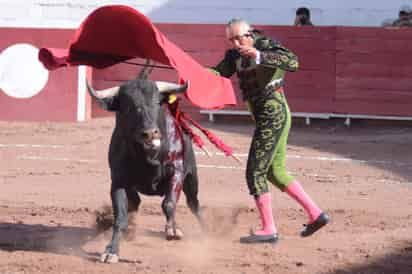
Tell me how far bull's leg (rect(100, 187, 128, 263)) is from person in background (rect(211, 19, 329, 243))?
2.19 ft

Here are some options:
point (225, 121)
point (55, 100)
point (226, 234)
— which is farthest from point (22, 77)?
point (226, 234)

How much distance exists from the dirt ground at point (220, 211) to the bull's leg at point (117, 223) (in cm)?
6

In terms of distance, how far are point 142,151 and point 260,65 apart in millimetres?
735

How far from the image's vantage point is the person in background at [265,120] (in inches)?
218

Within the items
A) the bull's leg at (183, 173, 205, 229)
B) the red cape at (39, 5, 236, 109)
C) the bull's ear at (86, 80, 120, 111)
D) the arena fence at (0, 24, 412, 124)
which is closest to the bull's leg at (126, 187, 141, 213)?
the bull's leg at (183, 173, 205, 229)

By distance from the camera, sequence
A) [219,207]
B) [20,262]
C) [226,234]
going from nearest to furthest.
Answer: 1. [20,262]
2. [226,234]
3. [219,207]

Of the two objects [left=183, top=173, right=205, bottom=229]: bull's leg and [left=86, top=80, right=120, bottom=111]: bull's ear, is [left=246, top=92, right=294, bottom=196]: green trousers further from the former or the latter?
[left=86, top=80, right=120, bottom=111]: bull's ear

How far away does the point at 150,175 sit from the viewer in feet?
18.5

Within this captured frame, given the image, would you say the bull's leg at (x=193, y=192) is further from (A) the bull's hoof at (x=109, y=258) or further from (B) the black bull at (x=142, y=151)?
(A) the bull's hoof at (x=109, y=258)

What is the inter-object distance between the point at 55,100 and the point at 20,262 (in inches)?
280

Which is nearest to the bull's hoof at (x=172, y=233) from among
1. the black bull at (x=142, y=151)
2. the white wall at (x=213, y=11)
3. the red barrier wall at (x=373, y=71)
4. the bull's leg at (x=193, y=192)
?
the black bull at (x=142, y=151)

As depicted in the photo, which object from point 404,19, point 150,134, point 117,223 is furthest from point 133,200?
point 404,19

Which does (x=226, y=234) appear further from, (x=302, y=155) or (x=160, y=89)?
(x=302, y=155)

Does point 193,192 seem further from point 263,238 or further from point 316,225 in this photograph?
point 316,225
